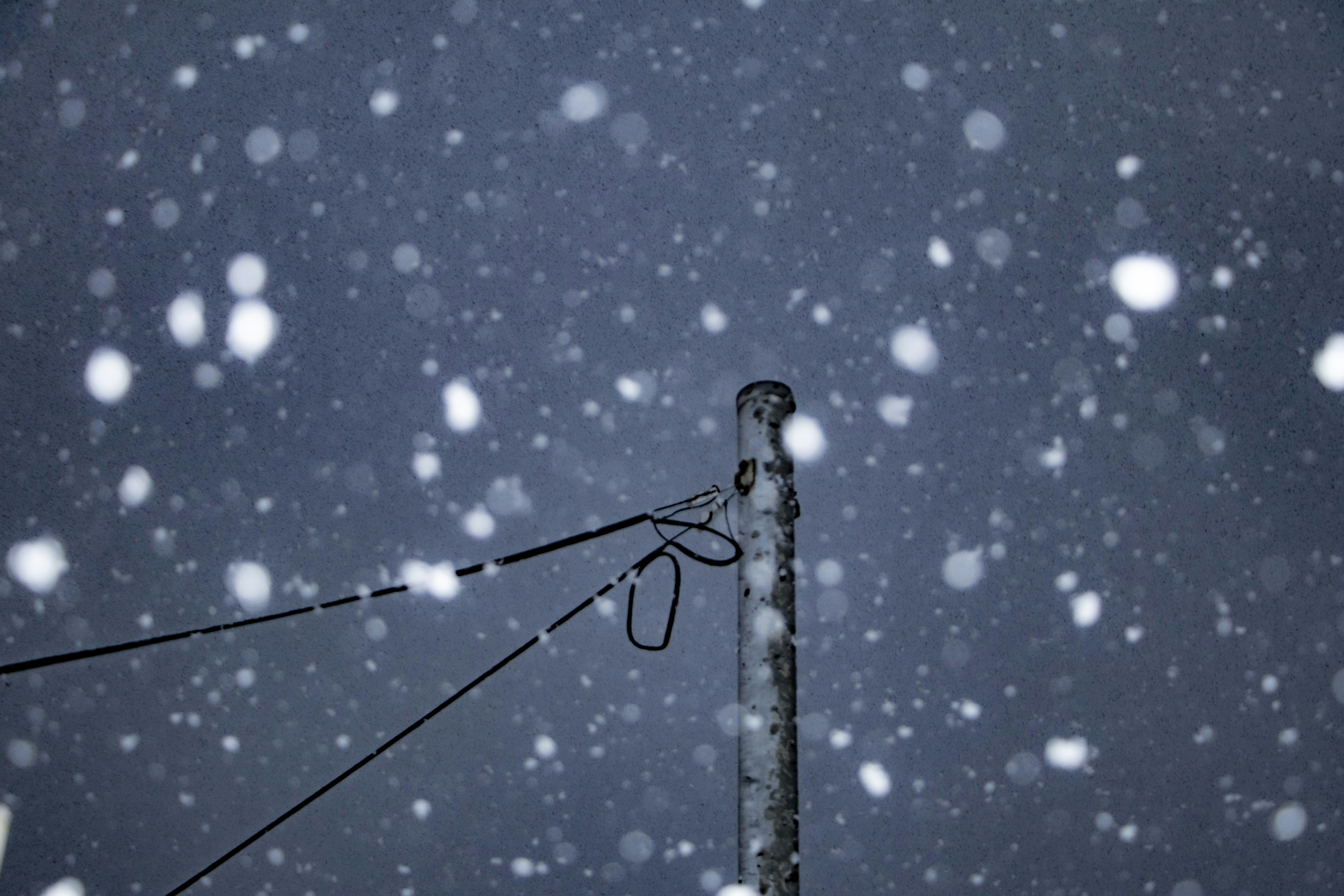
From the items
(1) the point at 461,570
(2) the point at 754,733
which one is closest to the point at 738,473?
(2) the point at 754,733

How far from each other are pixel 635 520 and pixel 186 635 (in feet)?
5.98

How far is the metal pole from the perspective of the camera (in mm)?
2027

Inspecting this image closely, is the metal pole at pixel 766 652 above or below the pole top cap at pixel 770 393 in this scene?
below

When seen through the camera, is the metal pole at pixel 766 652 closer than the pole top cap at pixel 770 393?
Yes

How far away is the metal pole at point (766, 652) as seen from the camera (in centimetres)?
203

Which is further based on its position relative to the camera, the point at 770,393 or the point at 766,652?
the point at 770,393

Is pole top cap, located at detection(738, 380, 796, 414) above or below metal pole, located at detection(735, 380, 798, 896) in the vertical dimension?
above

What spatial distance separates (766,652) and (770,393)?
745 millimetres

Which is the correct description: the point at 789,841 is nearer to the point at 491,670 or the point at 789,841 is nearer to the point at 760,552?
the point at 760,552

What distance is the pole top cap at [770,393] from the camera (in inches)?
95.4

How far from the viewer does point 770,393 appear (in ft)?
7.95

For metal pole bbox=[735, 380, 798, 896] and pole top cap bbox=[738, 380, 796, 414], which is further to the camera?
pole top cap bbox=[738, 380, 796, 414]

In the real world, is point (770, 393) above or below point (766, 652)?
above

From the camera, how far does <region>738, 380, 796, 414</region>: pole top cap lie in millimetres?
2424
